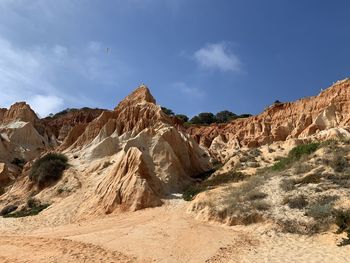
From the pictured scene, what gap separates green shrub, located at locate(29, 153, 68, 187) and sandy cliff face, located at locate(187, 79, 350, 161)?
19.2m

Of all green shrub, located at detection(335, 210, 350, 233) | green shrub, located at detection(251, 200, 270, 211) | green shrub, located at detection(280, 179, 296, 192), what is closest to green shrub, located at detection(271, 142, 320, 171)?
green shrub, located at detection(280, 179, 296, 192)

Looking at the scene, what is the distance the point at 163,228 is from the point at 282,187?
6969mm

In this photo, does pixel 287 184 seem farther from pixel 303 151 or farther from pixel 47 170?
pixel 47 170

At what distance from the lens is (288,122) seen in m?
A: 46.1

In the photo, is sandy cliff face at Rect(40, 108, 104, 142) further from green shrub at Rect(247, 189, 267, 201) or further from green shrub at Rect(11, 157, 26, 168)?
green shrub at Rect(247, 189, 267, 201)

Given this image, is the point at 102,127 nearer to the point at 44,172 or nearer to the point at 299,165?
the point at 44,172

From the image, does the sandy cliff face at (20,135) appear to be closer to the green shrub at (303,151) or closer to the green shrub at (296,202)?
the green shrub at (303,151)

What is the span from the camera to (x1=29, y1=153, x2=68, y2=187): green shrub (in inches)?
1173

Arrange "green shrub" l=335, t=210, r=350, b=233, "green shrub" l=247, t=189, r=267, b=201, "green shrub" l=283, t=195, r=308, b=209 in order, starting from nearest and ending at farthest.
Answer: "green shrub" l=335, t=210, r=350, b=233 → "green shrub" l=283, t=195, r=308, b=209 → "green shrub" l=247, t=189, r=267, b=201

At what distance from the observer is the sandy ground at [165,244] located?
13.3 m

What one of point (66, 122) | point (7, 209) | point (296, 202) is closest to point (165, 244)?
point (296, 202)

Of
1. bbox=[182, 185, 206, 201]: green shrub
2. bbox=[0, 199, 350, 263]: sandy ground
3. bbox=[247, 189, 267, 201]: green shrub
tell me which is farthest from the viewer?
bbox=[182, 185, 206, 201]: green shrub

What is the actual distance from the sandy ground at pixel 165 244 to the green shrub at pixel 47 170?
34.9ft

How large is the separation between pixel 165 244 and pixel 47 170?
1760cm
